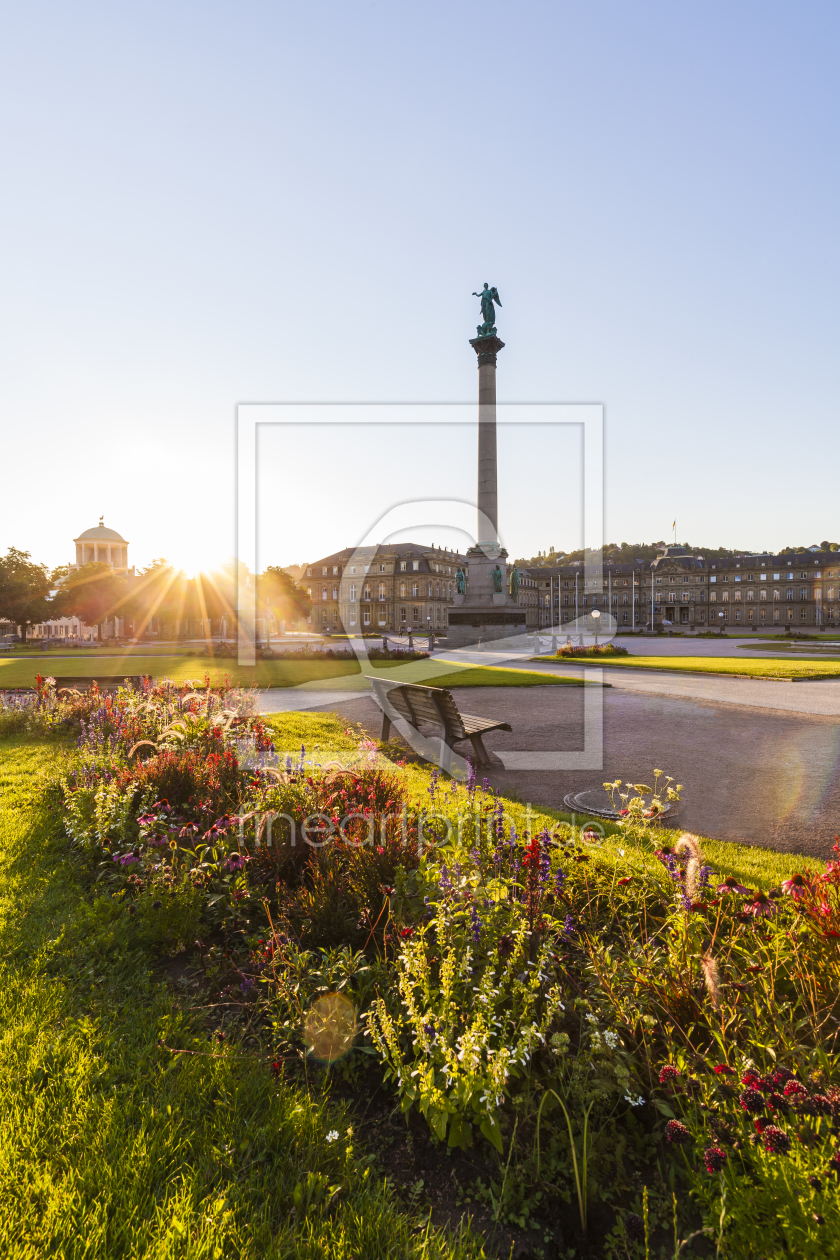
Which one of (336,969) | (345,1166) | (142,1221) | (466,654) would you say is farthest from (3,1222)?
(466,654)

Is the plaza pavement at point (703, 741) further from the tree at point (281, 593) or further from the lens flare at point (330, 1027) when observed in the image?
the tree at point (281, 593)

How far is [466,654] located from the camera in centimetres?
3184

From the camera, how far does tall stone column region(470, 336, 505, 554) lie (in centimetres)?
3753

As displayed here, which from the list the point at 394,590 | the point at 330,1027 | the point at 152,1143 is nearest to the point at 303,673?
the point at 330,1027

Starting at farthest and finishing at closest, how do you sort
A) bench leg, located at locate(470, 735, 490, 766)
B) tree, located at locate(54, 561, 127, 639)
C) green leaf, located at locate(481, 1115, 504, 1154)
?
tree, located at locate(54, 561, 127, 639), bench leg, located at locate(470, 735, 490, 766), green leaf, located at locate(481, 1115, 504, 1154)

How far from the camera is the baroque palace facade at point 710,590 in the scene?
129m

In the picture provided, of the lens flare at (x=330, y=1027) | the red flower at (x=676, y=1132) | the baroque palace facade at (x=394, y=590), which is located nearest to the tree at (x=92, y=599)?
the baroque palace facade at (x=394, y=590)

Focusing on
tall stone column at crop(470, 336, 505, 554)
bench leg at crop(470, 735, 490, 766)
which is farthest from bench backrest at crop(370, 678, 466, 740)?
tall stone column at crop(470, 336, 505, 554)

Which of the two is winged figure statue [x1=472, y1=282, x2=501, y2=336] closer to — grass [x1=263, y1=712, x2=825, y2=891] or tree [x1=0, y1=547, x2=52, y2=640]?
grass [x1=263, y1=712, x2=825, y2=891]

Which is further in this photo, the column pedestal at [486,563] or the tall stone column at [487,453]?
the tall stone column at [487,453]

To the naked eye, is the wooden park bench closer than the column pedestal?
Yes

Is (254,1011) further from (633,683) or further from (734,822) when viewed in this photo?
(633,683)

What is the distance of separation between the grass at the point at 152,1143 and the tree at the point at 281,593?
5058 centimetres

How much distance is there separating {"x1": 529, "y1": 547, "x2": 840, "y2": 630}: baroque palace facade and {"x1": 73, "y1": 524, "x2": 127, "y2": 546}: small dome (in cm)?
8574
